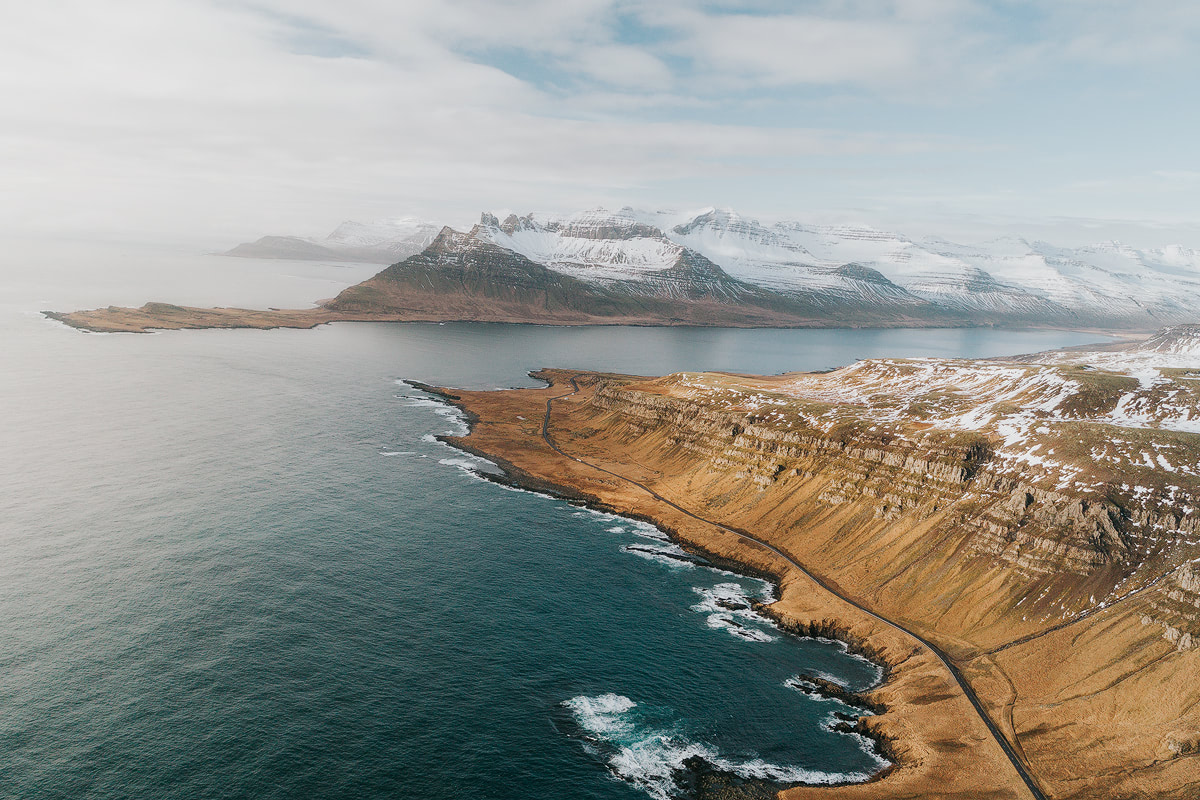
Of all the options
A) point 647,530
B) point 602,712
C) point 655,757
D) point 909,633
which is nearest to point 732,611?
point 909,633

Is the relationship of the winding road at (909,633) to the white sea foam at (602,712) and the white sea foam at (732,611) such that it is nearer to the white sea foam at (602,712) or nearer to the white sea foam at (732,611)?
the white sea foam at (732,611)

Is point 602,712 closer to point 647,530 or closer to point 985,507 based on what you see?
point 647,530

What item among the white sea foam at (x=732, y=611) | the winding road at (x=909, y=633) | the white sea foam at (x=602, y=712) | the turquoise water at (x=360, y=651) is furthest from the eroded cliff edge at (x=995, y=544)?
the white sea foam at (x=602, y=712)

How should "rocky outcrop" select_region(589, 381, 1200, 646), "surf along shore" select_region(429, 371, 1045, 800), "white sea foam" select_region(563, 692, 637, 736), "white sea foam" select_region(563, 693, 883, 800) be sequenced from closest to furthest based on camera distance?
"white sea foam" select_region(563, 693, 883, 800) < "surf along shore" select_region(429, 371, 1045, 800) < "white sea foam" select_region(563, 692, 637, 736) < "rocky outcrop" select_region(589, 381, 1200, 646)

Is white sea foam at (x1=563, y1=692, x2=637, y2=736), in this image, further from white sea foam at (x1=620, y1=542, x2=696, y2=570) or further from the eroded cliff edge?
white sea foam at (x1=620, y1=542, x2=696, y2=570)

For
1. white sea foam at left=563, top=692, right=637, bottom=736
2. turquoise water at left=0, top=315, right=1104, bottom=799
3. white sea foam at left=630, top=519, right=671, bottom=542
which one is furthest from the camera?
white sea foam at left=630, top=519, right=671, bottom=542

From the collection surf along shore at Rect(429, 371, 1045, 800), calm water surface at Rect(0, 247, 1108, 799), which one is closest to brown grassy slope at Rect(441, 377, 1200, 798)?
surf along shore at Rect(429, 371, 1045, 800)

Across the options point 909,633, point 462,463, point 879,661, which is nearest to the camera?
point 879,661
